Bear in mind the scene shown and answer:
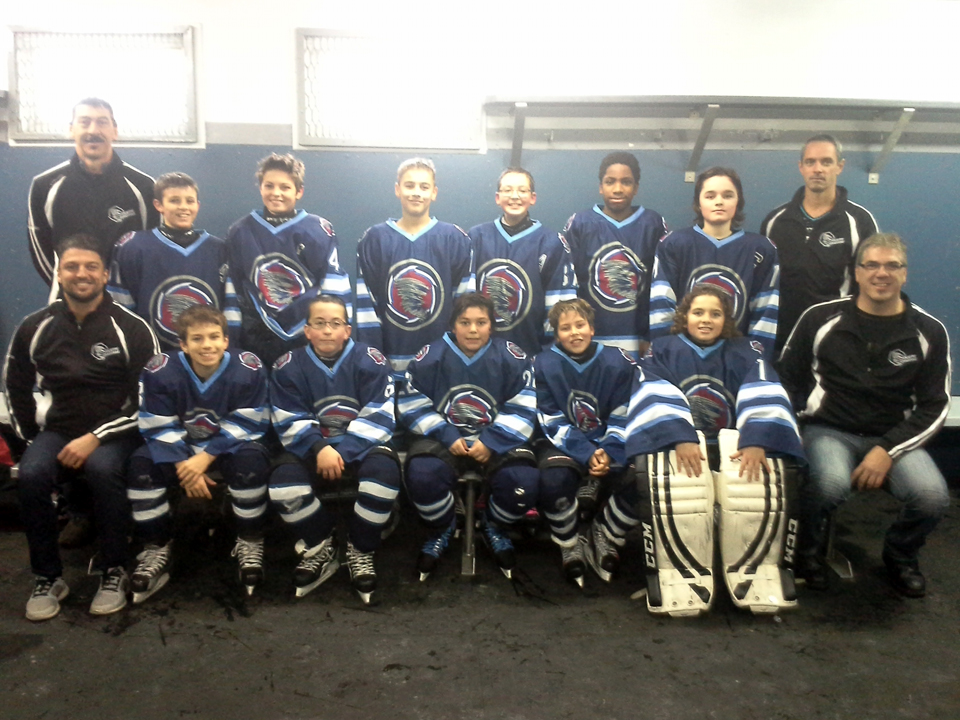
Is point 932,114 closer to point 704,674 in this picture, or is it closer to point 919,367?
point 919,367

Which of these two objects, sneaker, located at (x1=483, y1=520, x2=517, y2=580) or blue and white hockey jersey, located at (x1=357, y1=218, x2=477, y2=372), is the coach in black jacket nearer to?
blue and white hockey jersey, located at (x1=357, y1=218, x2=477, y2=372)

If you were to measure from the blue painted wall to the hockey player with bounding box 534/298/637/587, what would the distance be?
919 millimetres

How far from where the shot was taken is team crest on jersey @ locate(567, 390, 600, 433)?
7.45ft

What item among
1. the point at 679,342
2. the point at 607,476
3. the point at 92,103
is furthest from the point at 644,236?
the point at 92,103

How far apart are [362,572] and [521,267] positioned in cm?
122

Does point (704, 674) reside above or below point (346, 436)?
below

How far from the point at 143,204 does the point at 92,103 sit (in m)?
0.39

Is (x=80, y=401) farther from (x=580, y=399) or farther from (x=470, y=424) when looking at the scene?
(x=580, y=399)

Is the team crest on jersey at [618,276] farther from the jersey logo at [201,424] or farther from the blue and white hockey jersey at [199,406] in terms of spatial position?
Answer: the jersey logo at [201,424]

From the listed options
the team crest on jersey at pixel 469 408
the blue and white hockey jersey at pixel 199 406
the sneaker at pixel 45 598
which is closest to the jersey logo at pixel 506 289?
the team crest on jersey at pixel 469 408

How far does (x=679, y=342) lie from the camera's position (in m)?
2.22

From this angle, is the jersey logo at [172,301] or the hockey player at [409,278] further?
the hockey player at [409,278]

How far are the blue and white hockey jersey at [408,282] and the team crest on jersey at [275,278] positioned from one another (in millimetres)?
251

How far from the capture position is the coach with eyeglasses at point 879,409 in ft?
6.87
